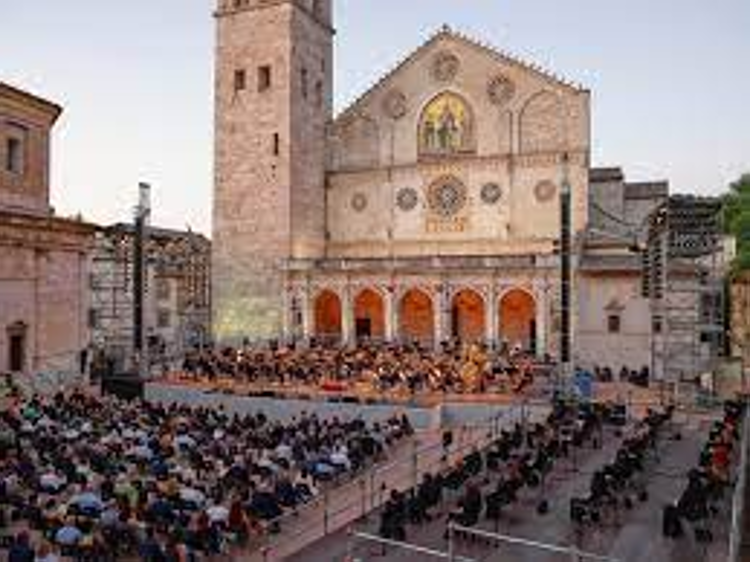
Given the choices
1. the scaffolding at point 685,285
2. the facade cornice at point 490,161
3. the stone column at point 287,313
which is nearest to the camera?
the scaffolding at point 685,285

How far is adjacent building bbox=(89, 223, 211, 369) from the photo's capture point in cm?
5066

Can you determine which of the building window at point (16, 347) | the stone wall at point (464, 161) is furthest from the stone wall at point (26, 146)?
the stone wall at point (464, 161)

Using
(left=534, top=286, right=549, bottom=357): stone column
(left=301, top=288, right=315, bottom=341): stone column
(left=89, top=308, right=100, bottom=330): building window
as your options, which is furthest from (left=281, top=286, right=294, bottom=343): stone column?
(left=534, top=286, right=549, bottom=357): stone column

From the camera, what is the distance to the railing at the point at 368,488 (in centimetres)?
1638

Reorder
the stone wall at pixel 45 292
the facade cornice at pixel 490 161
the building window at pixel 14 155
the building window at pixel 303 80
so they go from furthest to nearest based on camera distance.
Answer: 1. the building window at pixel 303 80
2. the facade cornice at pixel 490 161
3. the building window at pixel 14 155
4. the stone wall at pixel 45 292

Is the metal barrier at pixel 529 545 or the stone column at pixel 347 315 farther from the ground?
the stone column at pixel 347 315

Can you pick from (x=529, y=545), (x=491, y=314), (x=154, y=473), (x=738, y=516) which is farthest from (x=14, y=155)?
(x=738, y=516)

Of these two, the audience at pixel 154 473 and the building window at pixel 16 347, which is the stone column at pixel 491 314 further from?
the building window at pixel 16 347

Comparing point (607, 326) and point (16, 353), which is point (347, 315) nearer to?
point (607, 326)

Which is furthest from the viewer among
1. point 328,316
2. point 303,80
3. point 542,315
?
point 328,316

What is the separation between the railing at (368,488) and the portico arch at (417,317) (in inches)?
799

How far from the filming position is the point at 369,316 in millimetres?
51812

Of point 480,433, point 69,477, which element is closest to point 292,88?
point 480,433

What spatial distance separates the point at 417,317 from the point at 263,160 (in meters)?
13.9
